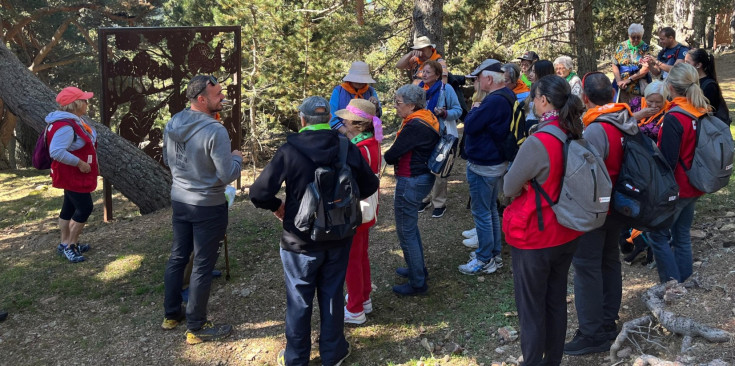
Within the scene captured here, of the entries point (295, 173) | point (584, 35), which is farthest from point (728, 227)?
point (584, 35)

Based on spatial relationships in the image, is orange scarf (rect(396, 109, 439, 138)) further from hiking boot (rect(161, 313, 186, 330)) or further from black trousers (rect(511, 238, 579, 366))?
hiking boot (rect(161, 313, 186, 330))

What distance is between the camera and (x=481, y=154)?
14.8ft

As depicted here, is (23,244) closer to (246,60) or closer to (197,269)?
(197,269)

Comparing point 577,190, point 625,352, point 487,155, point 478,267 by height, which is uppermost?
point 577,190

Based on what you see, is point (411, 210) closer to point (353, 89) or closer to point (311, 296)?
point (311, 296)

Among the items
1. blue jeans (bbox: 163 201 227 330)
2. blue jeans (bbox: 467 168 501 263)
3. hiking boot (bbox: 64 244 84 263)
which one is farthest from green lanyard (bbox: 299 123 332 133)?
hiking boot (bbox: 64 244 84 263)

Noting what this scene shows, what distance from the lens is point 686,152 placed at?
3.75 meters

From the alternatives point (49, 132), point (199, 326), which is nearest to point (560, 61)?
point (199, 326)

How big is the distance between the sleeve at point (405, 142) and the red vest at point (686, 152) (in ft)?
6.03

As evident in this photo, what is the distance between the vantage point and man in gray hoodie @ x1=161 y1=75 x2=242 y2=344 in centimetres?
354

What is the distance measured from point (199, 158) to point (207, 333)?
131 centimetres

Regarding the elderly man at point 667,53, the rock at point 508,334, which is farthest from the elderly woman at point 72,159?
the elderly man at point 667,53

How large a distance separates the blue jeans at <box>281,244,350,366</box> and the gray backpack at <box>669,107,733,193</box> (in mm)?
2554

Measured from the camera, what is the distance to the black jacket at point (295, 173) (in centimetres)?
305
